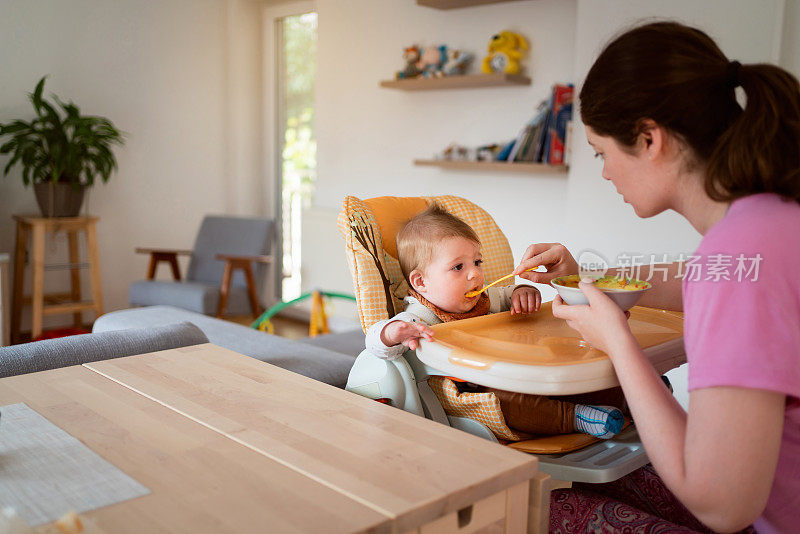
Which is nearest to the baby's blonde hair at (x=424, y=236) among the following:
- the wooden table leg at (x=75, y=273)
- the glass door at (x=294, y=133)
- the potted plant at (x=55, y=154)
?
the potted plant at (x=55, y=154)

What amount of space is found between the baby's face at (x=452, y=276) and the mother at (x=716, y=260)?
0.50m

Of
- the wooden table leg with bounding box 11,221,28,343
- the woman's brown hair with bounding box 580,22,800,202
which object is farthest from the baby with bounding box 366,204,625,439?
the wooden table leg with bounding box 11,221,28,343

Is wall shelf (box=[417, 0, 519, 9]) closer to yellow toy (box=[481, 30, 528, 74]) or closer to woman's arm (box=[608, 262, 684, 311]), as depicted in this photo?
yellow toy (box=[481, 30, 528, 74])

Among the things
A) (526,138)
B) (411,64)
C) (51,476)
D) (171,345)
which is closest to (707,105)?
(51,476)

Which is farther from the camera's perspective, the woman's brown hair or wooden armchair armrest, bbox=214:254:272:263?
wooden armchair armrest, bbox=214:254:272:263

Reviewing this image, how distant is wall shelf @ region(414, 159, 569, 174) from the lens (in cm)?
364

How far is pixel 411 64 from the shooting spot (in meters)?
4.34

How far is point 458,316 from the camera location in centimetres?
176

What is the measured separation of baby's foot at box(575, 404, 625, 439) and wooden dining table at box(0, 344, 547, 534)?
0.39m

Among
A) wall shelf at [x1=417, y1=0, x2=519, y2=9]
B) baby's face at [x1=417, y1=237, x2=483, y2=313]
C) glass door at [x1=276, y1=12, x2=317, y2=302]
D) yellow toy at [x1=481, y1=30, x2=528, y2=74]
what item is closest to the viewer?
baby's face at [x1=417, y1=237, x2=483, y2=313]

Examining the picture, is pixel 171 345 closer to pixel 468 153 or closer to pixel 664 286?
pixel 664 286

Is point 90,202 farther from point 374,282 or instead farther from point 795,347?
point 795,347

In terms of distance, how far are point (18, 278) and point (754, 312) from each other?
464cm

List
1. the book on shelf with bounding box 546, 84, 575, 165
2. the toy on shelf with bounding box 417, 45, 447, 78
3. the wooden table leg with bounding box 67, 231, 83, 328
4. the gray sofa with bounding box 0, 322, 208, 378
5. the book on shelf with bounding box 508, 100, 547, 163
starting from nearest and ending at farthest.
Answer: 1. the gray sofa with bounding box 0, 322, 208, 378
2. the book on shelf with bounding box 546, 84, 575, 165
3. the book on shelf with bounding box 508, 100, 547, 163
4. the toy on shelf with bounding box 417, 45, 447, 78
5. the wooden table leg with bounding box 67, 231, 83, 328
